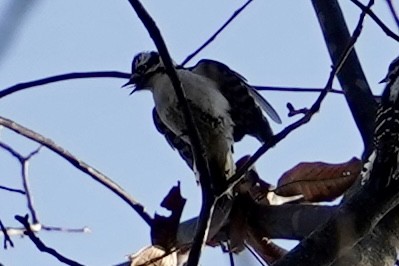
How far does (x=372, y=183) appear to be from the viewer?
2.02 meters

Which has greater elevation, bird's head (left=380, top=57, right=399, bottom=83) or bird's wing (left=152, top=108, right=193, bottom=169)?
bird's wing (left=152, top=108, right=193, bottom=169)

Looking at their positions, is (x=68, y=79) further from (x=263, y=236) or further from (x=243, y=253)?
(x=263, y=236)

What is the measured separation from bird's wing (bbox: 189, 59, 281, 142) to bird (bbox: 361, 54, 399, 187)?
73 cm

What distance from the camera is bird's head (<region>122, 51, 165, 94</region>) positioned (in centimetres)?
388

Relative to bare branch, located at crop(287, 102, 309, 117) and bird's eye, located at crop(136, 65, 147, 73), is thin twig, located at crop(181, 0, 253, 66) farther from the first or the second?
bird's eye, located at crop(136, 65, 147, 73)

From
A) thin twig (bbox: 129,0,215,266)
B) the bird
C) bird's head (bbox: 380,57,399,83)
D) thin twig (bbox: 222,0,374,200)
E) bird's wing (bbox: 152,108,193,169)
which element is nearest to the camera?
thin twig (bbox: 129,0,215,266)

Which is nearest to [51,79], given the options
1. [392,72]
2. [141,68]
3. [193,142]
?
[193,142]

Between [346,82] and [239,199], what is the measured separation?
49 centimetres

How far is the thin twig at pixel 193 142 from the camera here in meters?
1.70

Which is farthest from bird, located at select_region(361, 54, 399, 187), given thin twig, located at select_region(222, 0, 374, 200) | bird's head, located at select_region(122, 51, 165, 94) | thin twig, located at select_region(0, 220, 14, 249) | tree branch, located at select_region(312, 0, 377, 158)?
bird's head, located at select_region(122, 51, 165, 94)

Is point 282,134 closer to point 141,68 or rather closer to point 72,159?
point 72,159

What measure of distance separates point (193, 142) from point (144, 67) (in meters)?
2.21

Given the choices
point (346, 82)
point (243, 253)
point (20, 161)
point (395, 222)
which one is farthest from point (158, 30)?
point (20, 161)

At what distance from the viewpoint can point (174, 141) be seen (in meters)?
3.78
